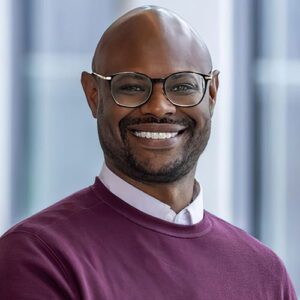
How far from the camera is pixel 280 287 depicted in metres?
1.52

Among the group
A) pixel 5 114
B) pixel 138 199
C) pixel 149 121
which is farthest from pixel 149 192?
pixel 5 114

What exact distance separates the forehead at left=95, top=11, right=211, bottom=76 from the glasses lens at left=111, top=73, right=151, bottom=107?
0.01 metres

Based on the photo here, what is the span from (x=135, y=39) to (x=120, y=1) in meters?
2.03

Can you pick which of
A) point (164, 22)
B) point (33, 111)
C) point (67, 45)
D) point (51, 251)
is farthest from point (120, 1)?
point (51, 251)

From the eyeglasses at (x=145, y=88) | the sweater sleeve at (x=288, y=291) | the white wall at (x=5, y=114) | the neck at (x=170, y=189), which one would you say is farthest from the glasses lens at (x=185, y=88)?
the white wall at (x=5, y=114)

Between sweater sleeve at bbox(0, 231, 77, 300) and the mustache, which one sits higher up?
the mustache

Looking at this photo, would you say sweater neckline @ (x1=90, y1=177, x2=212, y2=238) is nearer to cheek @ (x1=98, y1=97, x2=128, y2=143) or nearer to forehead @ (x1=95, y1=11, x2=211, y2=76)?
cheek @ (x1=98, y1=97, x2=128, y2=143)

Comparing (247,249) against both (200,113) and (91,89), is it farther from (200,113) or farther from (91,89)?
(91,89)

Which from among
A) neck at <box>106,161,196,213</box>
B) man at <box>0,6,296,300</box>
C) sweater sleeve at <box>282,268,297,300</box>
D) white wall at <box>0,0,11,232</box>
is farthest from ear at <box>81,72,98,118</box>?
white wall at <box>0,0,11,232</box>

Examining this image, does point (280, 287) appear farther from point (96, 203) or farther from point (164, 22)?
point (164, 22)

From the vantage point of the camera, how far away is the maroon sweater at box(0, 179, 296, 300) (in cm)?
127

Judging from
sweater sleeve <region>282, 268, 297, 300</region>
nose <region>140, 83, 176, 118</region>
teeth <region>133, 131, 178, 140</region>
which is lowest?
sweater sleeve <region>282, 268, 297, 300</region>

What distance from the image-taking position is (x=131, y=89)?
1406mm

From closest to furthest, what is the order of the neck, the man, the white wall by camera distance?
the man
the neck
the white wall
